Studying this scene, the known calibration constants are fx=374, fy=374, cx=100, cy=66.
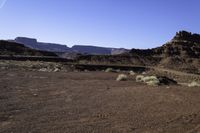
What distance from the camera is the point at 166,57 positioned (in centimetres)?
10275

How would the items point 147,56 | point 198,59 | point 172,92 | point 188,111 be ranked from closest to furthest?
1. point 188,111
2. point 172,92
3. point 198,59
4. point 147,56

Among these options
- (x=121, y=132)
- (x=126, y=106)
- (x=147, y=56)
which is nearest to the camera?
(x=121, y=132)

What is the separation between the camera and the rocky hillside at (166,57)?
93844 millimetres

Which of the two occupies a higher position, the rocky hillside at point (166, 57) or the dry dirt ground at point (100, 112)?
the rocky hillside at point (166, 57)

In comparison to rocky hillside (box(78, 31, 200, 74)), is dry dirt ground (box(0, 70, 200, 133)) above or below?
below

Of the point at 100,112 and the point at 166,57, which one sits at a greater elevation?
the point at 166,57

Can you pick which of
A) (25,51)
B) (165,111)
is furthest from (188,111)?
(25,51)

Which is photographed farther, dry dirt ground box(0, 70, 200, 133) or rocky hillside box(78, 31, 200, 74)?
rocky hillside box(78, 31, 200, 74)

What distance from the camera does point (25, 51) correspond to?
113062 mm

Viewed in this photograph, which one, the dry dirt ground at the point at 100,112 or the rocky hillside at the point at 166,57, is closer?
the dry dirt ground at the point at 100,112

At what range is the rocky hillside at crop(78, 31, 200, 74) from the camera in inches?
3695

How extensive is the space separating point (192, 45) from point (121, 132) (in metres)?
99.5

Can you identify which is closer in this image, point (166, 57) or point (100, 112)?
point (100, 112)

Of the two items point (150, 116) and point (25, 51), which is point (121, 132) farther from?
point (25, 51)
